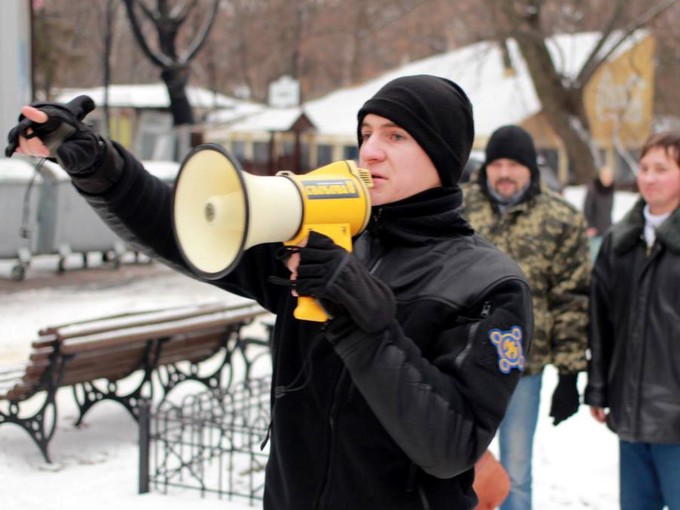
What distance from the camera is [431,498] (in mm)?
2023

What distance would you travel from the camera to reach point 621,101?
32094 mm

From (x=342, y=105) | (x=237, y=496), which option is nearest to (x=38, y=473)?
(x=237, y=496)

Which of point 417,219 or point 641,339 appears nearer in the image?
point 417,219

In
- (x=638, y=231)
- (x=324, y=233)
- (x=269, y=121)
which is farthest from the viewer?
(x=269, y=121)

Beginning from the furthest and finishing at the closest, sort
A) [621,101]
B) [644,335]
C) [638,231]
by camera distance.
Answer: [621,101]
[638,231]
[644,335]

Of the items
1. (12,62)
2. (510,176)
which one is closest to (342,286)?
(510,176)

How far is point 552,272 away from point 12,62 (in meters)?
11.9

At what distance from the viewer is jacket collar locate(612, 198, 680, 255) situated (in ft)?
12.4

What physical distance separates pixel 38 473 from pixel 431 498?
4.09 meters

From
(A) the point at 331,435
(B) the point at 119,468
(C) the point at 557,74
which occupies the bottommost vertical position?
(B) the point at 119,468

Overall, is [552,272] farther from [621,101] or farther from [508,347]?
[621,101]

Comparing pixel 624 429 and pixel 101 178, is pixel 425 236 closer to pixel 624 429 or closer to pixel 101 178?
pixel 101 178

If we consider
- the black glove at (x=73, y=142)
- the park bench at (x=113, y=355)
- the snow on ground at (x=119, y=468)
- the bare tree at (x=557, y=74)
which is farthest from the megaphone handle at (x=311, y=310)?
the bare tree at (x=557, y=74)

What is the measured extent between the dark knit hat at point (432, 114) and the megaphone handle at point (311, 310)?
47 cm
